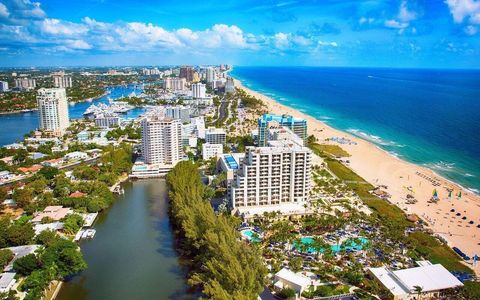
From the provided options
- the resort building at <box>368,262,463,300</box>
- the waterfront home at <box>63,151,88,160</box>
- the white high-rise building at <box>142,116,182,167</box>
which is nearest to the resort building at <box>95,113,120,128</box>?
the waterfront home at <box>63,151,88,160</box>

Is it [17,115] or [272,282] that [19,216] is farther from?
[17,115]

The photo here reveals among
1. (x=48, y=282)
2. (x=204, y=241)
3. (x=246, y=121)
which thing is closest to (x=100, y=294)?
(x=48, y=282)

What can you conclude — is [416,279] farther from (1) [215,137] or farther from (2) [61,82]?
(2) [61,82]

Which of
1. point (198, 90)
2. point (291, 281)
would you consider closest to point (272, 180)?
point (291, 281)

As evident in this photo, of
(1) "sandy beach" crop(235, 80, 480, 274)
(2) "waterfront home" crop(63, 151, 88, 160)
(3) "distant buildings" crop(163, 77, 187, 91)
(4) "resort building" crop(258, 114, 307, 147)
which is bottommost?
(1) "sandy beach" crop(235, 80, 480, 274)

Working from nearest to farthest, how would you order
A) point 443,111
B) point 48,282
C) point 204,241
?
1. point 48,282
2. point 204,241
3. point 443,111

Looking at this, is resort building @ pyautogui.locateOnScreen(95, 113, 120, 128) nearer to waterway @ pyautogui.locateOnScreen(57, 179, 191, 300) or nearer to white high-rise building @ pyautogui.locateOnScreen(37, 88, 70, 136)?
white high-rise building @ pyautogui.locateOnScreen(37, 88, 70, 136)

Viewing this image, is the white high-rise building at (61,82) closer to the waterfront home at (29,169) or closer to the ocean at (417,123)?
the ocean at (417,123)
